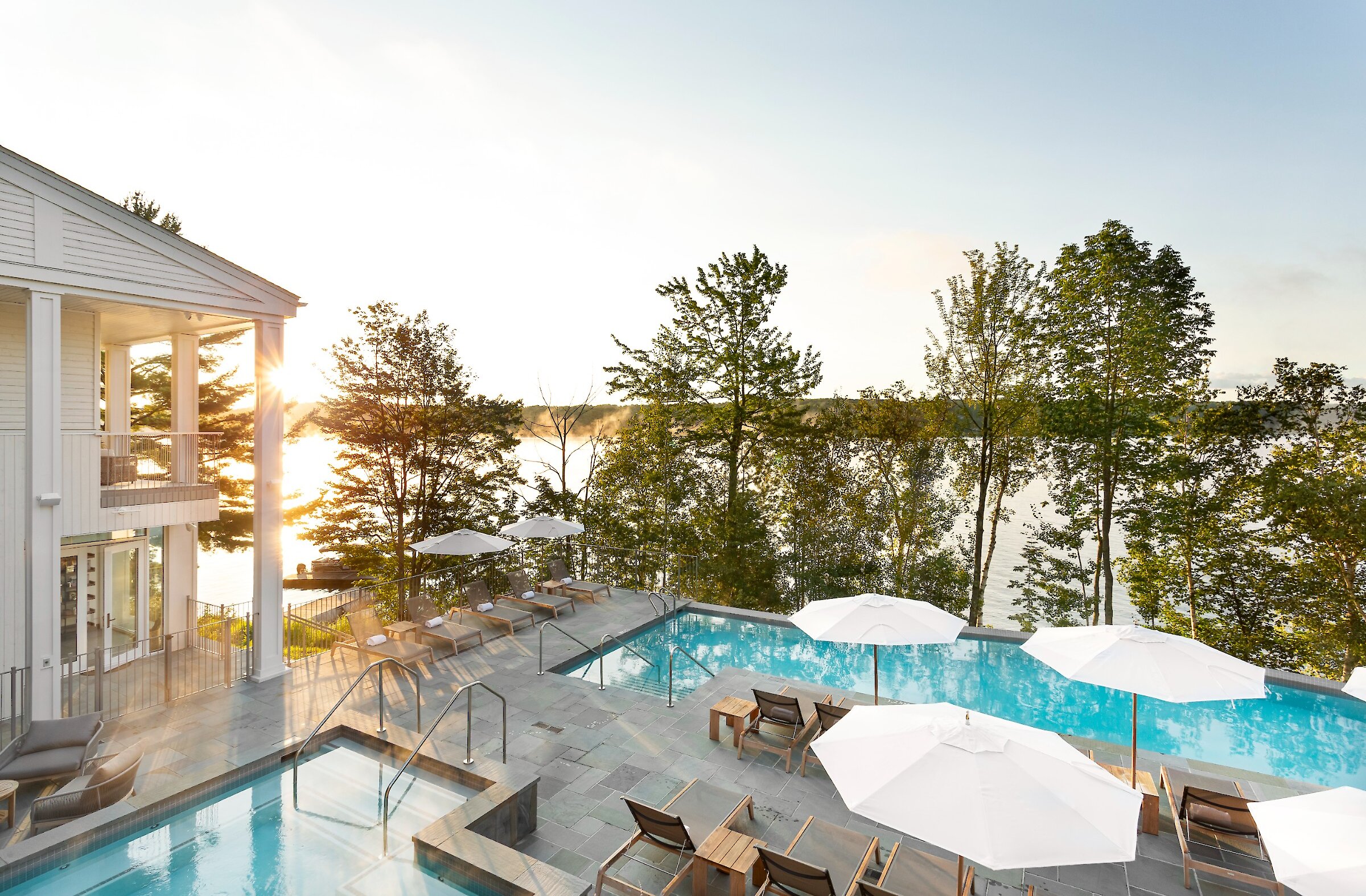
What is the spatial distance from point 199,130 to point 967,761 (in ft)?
53.7

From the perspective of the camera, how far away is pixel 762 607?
62.5 feet

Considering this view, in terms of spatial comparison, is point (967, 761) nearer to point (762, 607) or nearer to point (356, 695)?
point (356, 695)

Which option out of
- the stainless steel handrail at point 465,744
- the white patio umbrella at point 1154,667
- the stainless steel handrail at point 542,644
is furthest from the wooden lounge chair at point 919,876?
the stainless steel handrail at point 542,644

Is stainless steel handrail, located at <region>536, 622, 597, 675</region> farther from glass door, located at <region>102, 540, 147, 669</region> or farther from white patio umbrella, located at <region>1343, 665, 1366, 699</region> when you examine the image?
white patio umbrella, located at <region>1343, 665, 1366, 699</region>

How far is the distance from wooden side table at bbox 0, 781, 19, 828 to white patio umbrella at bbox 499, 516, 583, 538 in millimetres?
7909

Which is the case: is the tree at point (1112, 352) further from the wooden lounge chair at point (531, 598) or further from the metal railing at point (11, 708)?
the metal railing at point (11, 708)

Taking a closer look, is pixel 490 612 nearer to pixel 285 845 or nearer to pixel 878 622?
pixel 285 845

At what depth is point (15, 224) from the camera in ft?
23.8

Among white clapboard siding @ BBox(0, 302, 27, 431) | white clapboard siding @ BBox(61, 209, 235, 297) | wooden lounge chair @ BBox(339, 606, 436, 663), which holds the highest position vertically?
white clapboard siding @ BBox(61, 209, 235, 297)

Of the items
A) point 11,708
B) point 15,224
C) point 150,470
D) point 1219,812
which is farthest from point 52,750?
point 1219,812

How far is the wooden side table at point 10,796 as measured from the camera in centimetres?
558

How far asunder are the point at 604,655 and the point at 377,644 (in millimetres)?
3847

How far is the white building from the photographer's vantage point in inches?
292

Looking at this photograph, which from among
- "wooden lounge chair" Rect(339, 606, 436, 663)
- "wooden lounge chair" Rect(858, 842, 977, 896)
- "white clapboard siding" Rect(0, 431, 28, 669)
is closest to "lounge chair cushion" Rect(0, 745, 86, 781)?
"white clapboard siding" Rect(0, 431, 28, 669)
